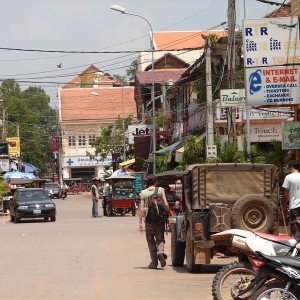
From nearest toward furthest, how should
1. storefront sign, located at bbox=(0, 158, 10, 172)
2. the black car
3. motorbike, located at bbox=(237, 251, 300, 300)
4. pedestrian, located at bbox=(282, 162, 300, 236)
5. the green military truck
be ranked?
motorbike, located at bbox=(237, 251, 300, 300), the green military truck, pedestrian, located at bbox=(282, 162, 300, 236), the black car, storefront sign, located at bbox=(0, 158, 10, 172)

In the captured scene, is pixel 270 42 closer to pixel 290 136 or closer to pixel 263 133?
pixel 290 136

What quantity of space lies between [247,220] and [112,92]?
9972 cm

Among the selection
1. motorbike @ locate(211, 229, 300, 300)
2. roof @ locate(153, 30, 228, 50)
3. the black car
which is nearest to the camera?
motorbike @ locate(211, 229, 300, 300)

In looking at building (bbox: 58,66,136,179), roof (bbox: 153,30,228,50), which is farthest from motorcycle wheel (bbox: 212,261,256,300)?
building (bbox: 58,66,136,179)

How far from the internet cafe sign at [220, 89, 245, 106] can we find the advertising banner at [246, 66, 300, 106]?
440 cm

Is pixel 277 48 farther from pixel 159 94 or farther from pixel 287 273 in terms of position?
pixel 159 94

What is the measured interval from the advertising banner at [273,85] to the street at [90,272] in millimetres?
4659

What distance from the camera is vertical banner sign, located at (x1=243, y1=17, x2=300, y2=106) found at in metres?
24.2

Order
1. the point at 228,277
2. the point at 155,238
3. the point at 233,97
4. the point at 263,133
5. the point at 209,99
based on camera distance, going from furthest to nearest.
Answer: the point at 263,133 → the point at 209,99 → the point at 233,97 → the point at 155,238 → the point at 228,277

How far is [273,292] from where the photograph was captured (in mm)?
9805

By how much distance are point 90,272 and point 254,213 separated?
10.9 ft

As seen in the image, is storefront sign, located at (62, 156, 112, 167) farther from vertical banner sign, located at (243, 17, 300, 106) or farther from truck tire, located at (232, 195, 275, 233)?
truck tire, located at (232, 195, 275, 233)

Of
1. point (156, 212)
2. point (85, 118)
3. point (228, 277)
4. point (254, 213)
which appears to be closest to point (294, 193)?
point (254, 213)

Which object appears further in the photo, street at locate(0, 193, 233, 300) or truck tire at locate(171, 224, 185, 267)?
truck tire at locate(171, 224, 185, 267)
